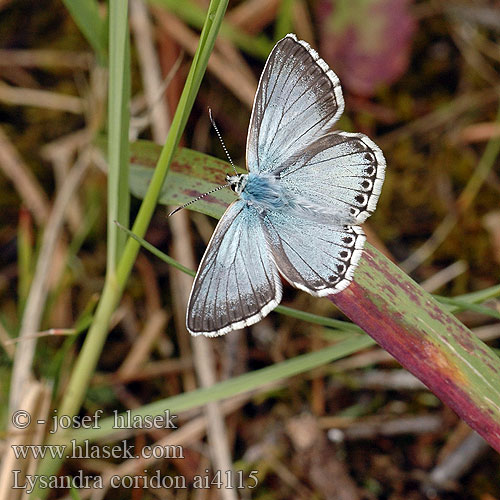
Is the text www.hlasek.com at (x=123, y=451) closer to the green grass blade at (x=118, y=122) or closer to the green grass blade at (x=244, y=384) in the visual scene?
the green grass blade at (x=244, y=384)

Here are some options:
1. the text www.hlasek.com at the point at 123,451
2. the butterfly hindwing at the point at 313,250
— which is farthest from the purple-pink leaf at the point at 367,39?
the text www.hlasek.com at the point at 123,451

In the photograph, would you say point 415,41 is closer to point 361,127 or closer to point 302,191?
point 361,127

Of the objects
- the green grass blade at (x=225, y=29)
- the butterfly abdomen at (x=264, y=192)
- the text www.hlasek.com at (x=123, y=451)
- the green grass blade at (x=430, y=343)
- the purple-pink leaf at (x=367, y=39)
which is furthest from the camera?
the purple-pink leaf at (x=367, y=39)

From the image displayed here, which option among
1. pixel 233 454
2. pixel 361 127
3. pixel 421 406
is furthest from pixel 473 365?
pixel 361 127

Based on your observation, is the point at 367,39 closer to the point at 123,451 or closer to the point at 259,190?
the point at 259,190

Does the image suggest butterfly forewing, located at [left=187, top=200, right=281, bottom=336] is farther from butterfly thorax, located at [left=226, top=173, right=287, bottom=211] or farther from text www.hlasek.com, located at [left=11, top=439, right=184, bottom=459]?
text www.hlasek.com, located at [left=11, top=439, right=184, bottom=459]

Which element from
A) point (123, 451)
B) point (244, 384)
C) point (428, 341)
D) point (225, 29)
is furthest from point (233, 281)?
point (225, 29)

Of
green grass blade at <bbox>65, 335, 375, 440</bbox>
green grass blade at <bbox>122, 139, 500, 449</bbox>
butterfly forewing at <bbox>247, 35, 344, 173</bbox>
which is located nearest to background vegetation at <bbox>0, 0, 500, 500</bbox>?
green grass blade at <bbox>65, 335, 375, 440</bbox>
